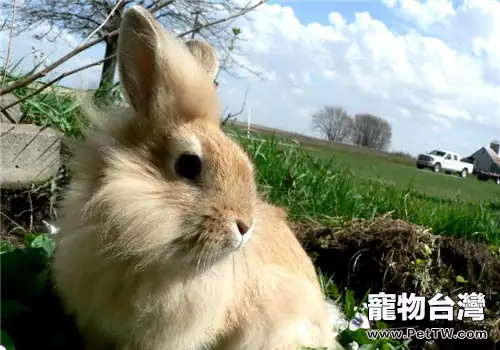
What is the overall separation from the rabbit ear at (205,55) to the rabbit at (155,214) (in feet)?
0.95

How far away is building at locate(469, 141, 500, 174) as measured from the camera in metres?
5.71

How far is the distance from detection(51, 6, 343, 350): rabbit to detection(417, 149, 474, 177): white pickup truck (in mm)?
4677

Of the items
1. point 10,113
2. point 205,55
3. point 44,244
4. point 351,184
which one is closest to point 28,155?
point 10,113

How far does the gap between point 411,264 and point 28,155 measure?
292cm

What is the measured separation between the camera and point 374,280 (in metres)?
4.38

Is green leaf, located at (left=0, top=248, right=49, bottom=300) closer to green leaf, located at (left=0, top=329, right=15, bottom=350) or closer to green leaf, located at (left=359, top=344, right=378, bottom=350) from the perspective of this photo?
green leaf, located at (left=0, top=329, right=15, bottom=350)

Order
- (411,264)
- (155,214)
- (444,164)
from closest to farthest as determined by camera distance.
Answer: (155,214) → (411,264) → (444,164)

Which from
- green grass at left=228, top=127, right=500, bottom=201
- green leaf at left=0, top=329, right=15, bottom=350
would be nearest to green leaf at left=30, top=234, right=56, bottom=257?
green leaf at left=0, top=329, right=15, bottom=350

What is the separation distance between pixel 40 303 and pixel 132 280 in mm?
694

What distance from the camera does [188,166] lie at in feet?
6.96

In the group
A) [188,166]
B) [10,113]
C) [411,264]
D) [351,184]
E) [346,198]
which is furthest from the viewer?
[351,184]

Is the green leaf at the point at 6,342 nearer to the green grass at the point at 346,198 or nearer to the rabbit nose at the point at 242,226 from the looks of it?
the rabbit nose at the point at 242,226

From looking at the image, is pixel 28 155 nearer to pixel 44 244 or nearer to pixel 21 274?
pixel 44 244

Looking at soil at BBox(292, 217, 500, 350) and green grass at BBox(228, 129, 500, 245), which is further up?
green grass at BBox(228, 129, 500, 245)
